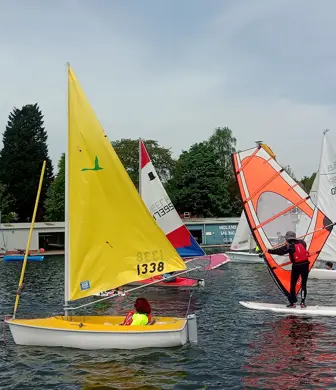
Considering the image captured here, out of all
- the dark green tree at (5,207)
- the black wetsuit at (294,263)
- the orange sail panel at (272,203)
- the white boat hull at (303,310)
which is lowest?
the white boat hull at (303,310)

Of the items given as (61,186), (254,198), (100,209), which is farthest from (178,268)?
(61,186)

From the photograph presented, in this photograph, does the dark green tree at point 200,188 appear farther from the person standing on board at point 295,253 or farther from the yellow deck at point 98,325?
the yellow deck at point 98,325

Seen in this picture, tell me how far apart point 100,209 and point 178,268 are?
8.31 feet

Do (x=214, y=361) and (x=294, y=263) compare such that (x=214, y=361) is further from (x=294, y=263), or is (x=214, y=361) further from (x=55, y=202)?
(x=55, y=202)

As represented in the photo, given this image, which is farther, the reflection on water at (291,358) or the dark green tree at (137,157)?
the dark green tree at (137,157)

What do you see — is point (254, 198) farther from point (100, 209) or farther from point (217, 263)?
point (217, 263)

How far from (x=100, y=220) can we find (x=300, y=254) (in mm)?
7229

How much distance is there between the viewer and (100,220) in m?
13.4

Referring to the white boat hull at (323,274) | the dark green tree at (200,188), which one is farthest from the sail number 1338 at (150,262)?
the dark green tree at (200,188)

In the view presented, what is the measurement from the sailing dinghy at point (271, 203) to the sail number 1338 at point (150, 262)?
19.1 ft

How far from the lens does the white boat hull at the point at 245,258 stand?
38.6m

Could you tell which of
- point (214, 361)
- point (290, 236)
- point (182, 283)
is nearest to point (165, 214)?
point (182, 283)

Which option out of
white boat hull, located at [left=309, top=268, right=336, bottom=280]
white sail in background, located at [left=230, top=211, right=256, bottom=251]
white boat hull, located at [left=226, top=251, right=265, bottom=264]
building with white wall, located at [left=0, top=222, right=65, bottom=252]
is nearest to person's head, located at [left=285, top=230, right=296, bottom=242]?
white boat hull, located at [left=309, top=268, right=336, bottom=280]

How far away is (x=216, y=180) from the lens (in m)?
82.1
